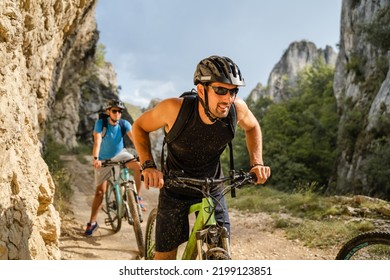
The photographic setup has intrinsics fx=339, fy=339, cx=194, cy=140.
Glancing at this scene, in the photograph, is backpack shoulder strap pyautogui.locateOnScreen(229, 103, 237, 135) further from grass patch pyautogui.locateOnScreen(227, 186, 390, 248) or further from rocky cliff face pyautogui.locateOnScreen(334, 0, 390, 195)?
rocky cliff face pyautogui.locateOnScreen(334, 0, 390, 195)

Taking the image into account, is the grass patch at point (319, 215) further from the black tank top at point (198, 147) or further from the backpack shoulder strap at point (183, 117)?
the backpack shoulder strap at point (183, 117)

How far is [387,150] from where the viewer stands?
18.3 metres

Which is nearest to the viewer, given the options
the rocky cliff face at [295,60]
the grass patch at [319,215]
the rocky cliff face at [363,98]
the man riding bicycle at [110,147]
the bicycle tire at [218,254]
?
the bicycle tire at [218,254]

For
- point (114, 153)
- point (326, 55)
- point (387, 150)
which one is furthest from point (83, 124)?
point (326, 55)

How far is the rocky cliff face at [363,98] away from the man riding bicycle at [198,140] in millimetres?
16828

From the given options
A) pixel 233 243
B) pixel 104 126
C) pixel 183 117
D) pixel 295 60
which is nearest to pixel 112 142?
pixel 104 126

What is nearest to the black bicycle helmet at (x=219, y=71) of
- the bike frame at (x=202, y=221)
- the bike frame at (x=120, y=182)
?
the bike frame at (x=202, y=221)

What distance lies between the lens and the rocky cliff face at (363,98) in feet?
68.9

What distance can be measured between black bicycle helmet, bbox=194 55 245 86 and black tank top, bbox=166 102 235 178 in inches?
12.5

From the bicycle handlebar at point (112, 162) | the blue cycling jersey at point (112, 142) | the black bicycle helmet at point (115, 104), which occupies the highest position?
the black bicycle helmet at point (115, 104)

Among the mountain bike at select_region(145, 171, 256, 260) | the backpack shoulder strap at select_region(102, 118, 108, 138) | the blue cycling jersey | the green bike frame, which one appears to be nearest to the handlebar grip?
the mountain bike at select_region(145, 171, 256, 260)

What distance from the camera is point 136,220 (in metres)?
5.79
